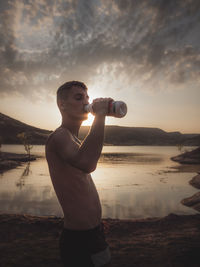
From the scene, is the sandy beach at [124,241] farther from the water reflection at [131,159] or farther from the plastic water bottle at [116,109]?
the water reflection at [131,159]

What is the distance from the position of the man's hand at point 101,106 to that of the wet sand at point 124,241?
3.11 meters

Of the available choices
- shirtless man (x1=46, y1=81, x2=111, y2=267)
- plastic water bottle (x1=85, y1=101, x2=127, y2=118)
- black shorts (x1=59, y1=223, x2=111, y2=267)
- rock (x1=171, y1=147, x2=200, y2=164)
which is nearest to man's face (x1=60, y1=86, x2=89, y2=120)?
shirtless man (x1=46, y1=81, x2=111, y2=267)

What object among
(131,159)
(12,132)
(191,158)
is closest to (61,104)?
(191,158)

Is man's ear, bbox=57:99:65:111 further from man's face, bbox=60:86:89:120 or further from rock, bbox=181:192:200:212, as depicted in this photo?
rock, bbox=181:192:200:212

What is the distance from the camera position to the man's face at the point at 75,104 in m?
2.13

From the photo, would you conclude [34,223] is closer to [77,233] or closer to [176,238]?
[176,238]

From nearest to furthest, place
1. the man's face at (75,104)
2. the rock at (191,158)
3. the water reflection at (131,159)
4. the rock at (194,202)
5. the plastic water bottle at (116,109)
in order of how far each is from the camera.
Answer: the plastic water bottle at (116,109), the man's face at (75,104), the rock at (194,202), the rock at (191,158), the water reflection at (131,159)

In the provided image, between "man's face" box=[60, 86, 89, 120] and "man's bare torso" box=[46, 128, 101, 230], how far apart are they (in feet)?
1.02

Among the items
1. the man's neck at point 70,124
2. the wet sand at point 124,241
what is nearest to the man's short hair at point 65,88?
the man's neck at point 70,124

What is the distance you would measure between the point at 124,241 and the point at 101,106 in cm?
551

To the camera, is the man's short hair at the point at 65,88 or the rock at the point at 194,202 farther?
the rock at the point at 194,202

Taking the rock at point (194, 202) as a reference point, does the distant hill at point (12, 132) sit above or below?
above

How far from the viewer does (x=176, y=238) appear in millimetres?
6098

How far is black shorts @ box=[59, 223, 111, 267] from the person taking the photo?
1.82 meters
